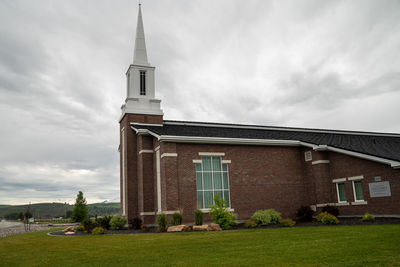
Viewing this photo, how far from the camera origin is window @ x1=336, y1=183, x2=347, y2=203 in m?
23.6

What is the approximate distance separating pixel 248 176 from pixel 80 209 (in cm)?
3472

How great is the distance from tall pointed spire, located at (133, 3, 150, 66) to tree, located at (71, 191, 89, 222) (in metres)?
30.9

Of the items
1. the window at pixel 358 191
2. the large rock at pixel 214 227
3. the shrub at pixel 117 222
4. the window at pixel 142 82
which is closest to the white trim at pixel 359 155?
the window at pixel 358 191

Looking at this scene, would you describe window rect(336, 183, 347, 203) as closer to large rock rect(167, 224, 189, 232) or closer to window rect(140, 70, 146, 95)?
large rock rect(167, 224, 189, 232)

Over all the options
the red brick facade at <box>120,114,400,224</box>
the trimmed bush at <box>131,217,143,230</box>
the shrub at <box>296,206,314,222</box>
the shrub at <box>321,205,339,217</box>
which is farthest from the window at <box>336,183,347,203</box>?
the trimmed bush at <box>131,217,143,230</box>

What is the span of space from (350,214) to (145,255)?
1681cm

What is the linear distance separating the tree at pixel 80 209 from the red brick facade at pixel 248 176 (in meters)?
28.4

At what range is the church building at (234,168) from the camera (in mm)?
21797

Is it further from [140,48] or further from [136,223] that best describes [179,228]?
[140,48]

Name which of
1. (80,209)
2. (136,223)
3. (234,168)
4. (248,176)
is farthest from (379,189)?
(80,209)

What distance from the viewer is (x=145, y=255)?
10.6 metres

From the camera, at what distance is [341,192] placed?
23828mm

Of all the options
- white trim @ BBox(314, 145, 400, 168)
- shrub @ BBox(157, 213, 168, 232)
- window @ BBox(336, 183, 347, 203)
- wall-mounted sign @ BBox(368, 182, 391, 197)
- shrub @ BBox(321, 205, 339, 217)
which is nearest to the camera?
white trim @ BBox(314, 145, 400, 168)

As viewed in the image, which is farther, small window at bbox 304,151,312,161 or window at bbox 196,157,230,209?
small window at bbox 304,151,312,161
